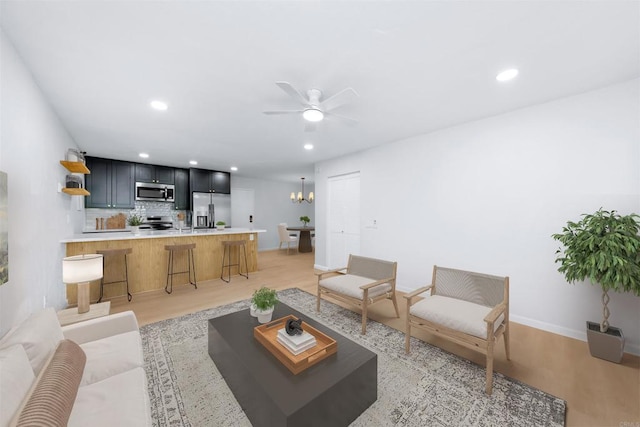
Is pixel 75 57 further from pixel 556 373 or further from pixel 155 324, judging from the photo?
pixel 556 373

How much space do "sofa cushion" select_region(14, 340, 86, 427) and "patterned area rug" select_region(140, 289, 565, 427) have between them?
64 cm

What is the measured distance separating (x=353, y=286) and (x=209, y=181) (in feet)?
17.9

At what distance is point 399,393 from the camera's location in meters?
1.78

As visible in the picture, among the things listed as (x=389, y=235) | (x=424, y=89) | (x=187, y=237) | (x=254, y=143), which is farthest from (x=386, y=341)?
(x=187, y=237)

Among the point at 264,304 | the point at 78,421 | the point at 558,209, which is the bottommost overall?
the point at 78,421

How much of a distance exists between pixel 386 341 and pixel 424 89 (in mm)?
2614

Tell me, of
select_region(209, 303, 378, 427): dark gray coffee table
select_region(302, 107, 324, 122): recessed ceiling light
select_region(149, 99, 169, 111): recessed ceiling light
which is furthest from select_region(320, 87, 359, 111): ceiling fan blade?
select_region(209, 303, 378, 427): dark gray coffee table

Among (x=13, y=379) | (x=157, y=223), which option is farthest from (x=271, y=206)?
(x=13, y=379)

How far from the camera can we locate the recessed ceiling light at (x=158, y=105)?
2.68m

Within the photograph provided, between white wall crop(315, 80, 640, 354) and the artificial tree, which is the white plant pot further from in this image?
the artificial tree

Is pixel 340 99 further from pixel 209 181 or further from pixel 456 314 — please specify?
pixel 209 181

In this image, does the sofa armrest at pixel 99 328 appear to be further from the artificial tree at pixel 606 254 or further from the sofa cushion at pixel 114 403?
the artificial tree at pixel 606 254

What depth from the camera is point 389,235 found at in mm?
4266

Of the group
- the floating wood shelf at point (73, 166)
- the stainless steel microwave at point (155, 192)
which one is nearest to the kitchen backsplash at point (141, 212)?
the stainless steel microwave at point (155, 192)
